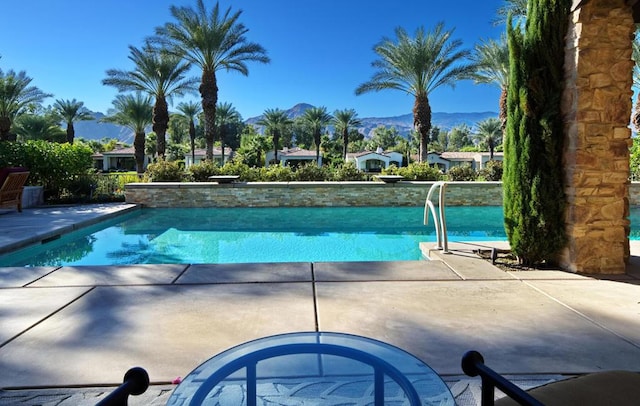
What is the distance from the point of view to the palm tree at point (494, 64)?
63.7 ft

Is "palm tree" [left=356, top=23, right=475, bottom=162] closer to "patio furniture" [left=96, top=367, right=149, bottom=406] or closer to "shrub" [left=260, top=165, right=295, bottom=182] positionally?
"shrub" [left=260, top=165, right=295, bottom=182]

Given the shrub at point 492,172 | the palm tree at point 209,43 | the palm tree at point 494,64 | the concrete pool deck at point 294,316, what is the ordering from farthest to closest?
the palm tree at point 494,64 → the palm tree at point 209,43 → the shrub at point 492,172 → the concrete pool deck at point 294,316

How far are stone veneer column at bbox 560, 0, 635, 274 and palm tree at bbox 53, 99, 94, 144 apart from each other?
3788 cm

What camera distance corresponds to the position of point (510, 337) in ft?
7.91

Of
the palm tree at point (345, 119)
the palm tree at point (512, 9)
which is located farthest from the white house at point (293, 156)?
the palm tree at point (512, 9)

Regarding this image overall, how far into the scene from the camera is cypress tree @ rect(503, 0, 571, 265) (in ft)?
12.4

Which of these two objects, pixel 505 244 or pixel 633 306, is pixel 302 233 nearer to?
pixel 505 244

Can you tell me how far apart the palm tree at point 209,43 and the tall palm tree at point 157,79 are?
69.7 inches

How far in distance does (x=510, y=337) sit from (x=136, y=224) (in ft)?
29.1

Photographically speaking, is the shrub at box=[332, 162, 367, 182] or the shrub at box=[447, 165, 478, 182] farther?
the shrub at box=[447, 165, 478, 182]

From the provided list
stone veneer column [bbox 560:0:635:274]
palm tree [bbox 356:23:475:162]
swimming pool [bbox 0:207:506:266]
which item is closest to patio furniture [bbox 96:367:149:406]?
stone veneer column [bbox 560:0:635:274]

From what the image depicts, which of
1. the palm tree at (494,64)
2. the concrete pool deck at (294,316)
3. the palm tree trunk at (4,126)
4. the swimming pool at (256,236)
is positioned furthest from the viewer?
the palm tree trunk at (4,126)

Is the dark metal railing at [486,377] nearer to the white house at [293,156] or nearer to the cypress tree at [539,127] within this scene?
the cypress tree at [539,127]

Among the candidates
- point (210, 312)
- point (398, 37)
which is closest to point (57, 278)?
Result: point (210, 312)
